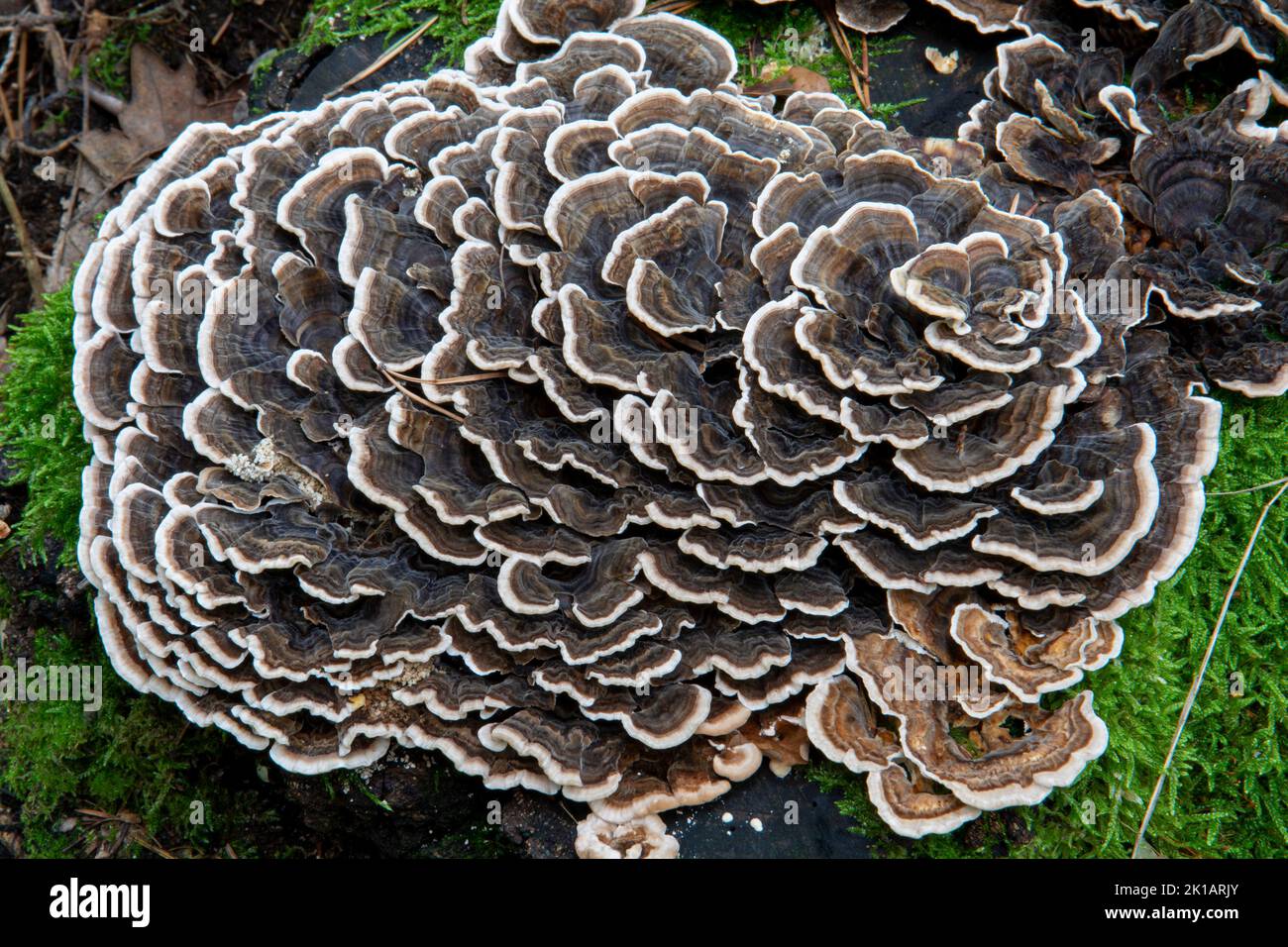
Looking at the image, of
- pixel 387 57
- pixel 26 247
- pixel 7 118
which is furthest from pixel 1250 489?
pixel 7 118

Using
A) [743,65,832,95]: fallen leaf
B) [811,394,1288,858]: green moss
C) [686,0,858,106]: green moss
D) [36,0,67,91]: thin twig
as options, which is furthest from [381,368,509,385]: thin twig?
[36,0,67,91]: thin twig

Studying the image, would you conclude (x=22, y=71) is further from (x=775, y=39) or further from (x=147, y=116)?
(x=775, y=39)

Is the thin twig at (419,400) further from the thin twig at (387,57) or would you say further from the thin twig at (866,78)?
the thin twig at (866,78)

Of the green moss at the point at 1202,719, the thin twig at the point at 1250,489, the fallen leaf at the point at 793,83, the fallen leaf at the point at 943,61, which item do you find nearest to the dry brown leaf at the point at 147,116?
the fallen leaf at the point at 793,83

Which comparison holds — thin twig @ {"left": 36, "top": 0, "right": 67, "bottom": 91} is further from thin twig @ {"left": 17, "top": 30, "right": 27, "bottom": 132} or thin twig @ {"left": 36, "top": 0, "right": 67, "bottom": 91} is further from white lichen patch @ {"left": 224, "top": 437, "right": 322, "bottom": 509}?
white lichen patch @ {"left": 224, "top": 437, "right": 322, "bottom": 509}

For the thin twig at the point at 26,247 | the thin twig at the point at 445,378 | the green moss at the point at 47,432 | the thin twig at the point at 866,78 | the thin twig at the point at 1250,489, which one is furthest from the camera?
the thin twig at the point at 26,247
